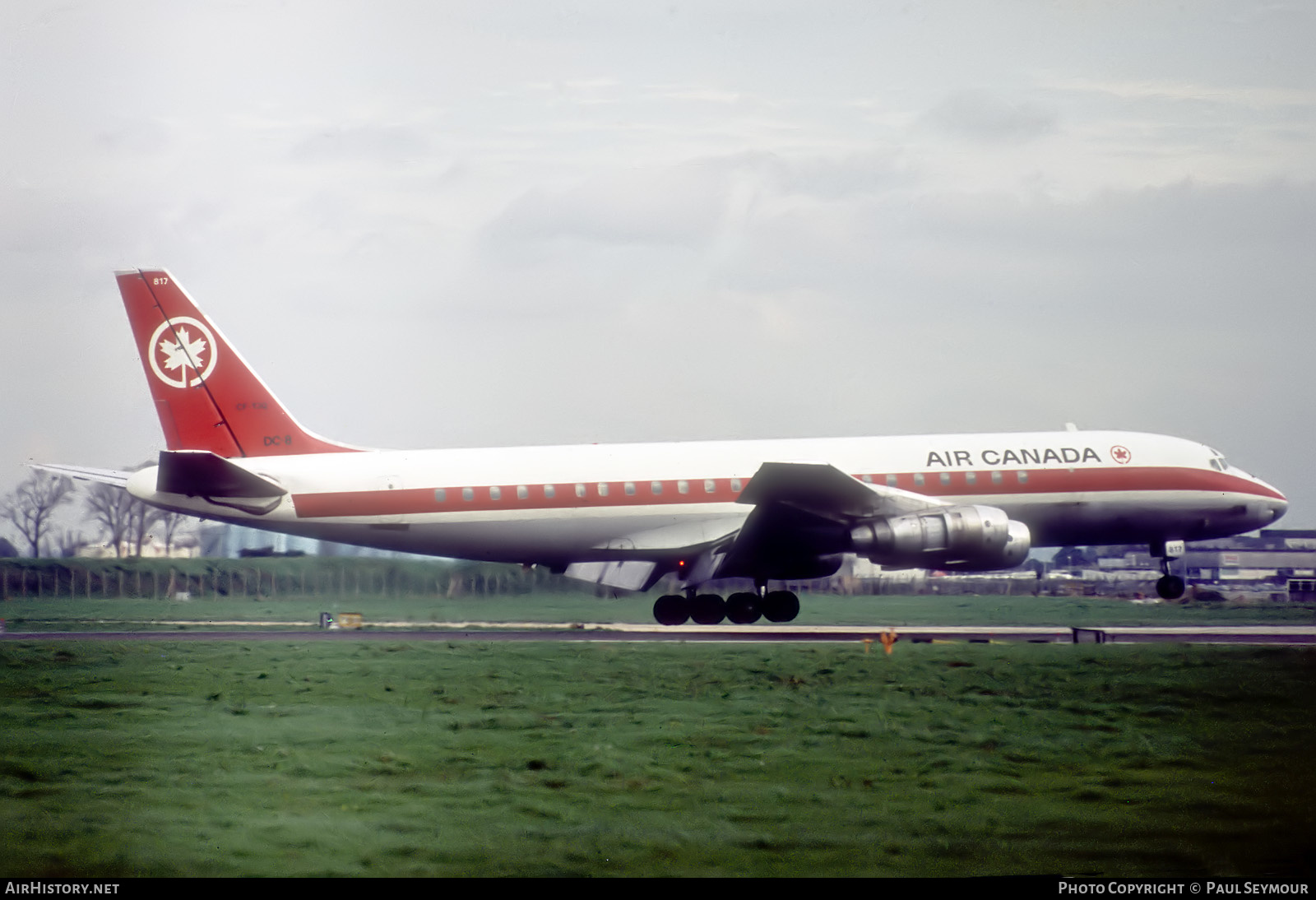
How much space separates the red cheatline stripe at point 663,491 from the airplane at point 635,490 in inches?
1.4

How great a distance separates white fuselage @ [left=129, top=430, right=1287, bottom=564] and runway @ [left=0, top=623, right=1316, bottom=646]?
1.98 meters

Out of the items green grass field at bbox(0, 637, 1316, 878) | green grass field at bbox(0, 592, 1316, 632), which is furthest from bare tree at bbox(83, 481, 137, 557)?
green grass field at bbox(0, 637, 1316, 878)

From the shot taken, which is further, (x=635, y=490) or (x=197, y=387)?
(x=197, y=387)

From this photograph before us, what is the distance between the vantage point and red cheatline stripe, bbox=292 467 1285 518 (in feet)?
95.5

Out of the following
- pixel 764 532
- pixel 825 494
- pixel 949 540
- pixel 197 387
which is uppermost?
pixel 197 387

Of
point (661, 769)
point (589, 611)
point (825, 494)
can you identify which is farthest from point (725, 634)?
point (661, 769)

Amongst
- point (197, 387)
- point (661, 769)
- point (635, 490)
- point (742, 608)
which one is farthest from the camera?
point (742, 608)

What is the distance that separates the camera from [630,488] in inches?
1165

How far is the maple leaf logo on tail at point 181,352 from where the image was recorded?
30031mm

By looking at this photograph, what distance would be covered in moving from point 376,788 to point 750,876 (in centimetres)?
417

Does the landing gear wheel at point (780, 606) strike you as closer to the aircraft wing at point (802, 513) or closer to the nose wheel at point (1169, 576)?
the aircraft wing at point (802, 513)

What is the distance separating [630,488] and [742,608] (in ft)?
12.9

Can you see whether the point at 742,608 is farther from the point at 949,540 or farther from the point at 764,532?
the point at 949,540

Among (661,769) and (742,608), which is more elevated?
(742,608)
